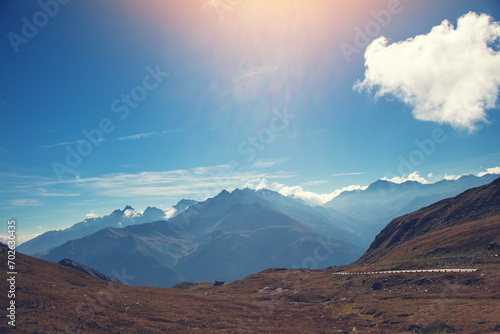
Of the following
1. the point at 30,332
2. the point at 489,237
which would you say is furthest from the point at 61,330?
the point at 489,237

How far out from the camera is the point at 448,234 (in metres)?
95.9

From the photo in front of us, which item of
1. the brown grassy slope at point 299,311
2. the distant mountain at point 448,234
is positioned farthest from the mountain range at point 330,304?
the distant mountain at point 448,234

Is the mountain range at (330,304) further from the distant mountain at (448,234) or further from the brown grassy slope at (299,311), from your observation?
the distant mountain at (448,234)

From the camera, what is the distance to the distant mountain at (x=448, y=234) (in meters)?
76.7

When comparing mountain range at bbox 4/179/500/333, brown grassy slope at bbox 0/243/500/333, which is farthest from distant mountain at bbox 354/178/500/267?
brown grassy slope at bbox 0/243/500/333

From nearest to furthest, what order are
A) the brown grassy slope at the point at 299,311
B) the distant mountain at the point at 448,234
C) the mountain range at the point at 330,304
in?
1. the brown grassy slope at the point at 299,311
2. the mountain range at the point at 330,304
3. the distant mountain at the point at 448,234

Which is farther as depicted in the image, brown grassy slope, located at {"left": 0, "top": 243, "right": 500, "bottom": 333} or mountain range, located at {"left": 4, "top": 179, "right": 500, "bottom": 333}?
mountain range, located at {"left": 4, "top": 179, "right": 500, "bottom": 333}

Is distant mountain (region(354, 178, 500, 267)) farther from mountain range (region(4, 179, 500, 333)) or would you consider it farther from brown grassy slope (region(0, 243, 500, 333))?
brown grassy slope (region(0, 243, 500, 333))

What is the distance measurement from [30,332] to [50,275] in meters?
55.8

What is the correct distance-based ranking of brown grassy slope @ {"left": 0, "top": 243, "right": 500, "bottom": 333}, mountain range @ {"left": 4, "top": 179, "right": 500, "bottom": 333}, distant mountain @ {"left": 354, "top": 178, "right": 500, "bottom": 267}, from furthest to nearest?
distant mountain @ {"left": 354, "top": 178, "right": 500, "bottom": 267} < mountain range @ {"left": 4, "top": 179, "right": 500, "bottom": 333} < brown grassy slope @ {"left": 0, "top": 243, "right": 500, "bottom": 333}

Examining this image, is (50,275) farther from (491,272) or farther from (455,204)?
(455,204)

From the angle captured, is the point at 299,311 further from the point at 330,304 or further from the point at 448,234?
the point at 448,234

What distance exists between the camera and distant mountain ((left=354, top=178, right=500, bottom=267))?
76.7m

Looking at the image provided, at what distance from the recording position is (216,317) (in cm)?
4688
